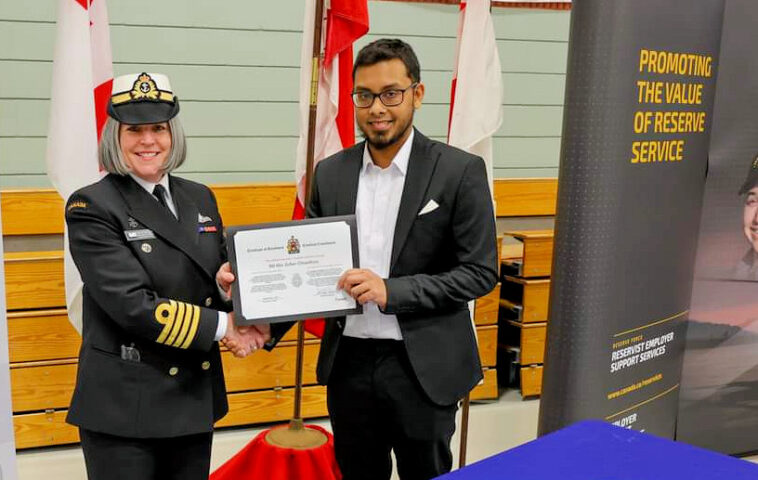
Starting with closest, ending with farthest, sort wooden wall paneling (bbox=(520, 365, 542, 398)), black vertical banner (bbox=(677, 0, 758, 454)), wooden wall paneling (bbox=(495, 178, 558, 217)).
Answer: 1. black vertical banner (bbox=(677, 0, 758, 454))
2. wooden wall paneling (bbox=(520, 365, 542, 398))
3. wooden wall paneling (bbox=(495, 178, 558, 217))

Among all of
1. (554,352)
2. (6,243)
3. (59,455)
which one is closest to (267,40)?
(6,243)

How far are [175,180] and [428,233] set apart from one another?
2.22 ft

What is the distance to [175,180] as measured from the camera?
2131 mm

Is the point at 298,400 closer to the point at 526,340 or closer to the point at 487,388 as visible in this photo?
the point at 487,388

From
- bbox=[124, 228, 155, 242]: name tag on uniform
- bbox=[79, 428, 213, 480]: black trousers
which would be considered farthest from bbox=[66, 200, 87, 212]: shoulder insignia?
bbox=[79, 428, 213, 480]: black trousers

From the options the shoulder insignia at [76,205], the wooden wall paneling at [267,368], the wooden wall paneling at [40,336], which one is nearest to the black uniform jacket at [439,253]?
the shoulder insignia at [76,205]

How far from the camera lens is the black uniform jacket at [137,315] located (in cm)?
193

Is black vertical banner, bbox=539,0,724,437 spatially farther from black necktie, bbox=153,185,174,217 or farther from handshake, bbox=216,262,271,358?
black necktie, bbox=153,185,174,217

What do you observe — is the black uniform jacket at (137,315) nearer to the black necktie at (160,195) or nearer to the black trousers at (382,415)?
the black necktie at (160,195)

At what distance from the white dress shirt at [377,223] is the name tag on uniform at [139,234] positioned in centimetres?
56

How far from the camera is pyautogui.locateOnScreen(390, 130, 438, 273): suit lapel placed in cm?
215

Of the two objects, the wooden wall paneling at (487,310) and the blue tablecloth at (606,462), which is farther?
the wooden wall paneling at (487,310)

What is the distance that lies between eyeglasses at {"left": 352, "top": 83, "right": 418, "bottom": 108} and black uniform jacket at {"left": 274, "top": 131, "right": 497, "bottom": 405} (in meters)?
0.14

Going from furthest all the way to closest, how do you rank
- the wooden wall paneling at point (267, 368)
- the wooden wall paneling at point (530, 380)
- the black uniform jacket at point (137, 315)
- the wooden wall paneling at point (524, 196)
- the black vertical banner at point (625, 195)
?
the wooden wall paneling at point (524, 196) → the wooden wall paneling at point (530, 380) → the wooden wall paneling at point (267, 368) → the black vertical banner at point (625, 195) → the black uniform jacket at point (137, 315)
